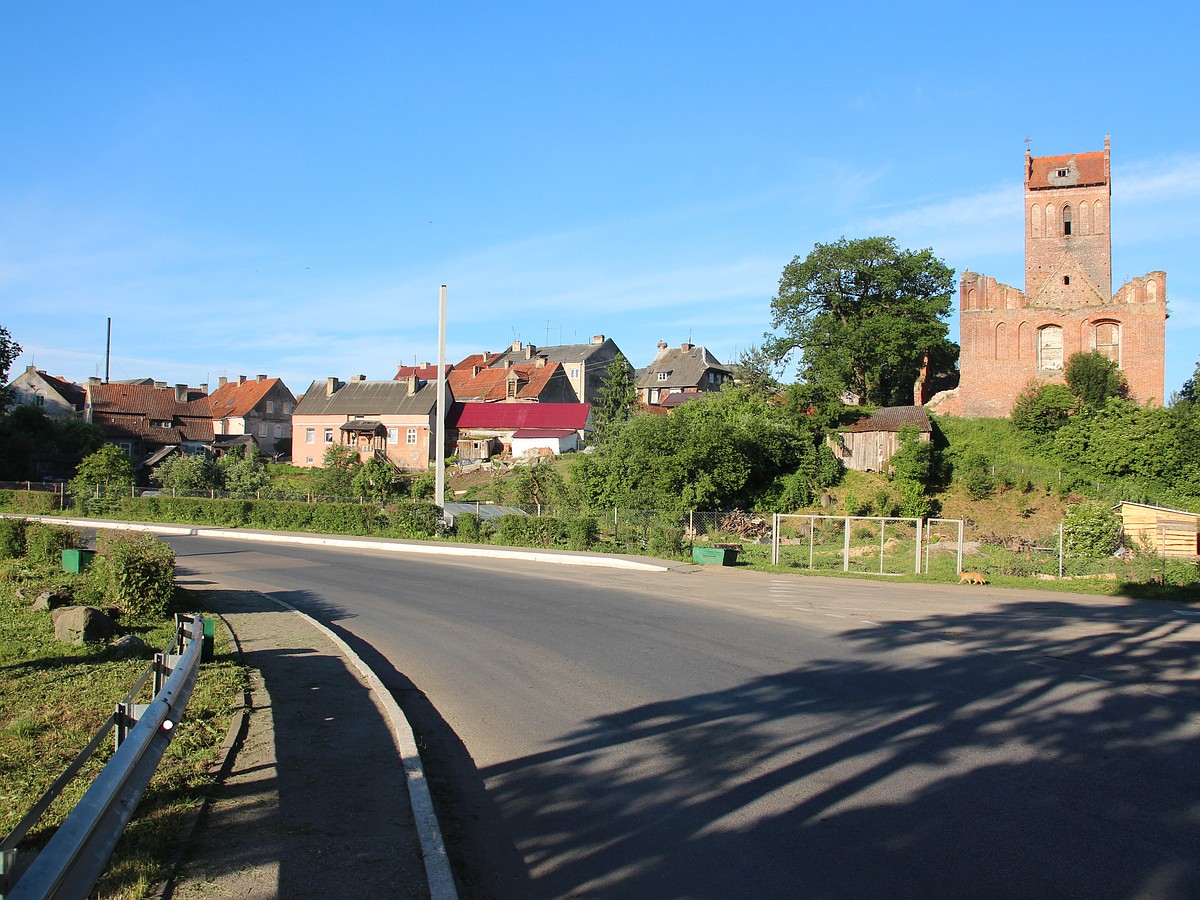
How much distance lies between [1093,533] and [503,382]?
61.2 metres

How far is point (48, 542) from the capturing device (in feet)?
67.4

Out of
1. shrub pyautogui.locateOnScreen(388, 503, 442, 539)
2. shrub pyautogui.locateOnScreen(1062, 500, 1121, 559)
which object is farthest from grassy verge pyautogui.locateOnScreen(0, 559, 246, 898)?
shrub pyautogui.locateOnScreen(1062, 500, 1121, 559)

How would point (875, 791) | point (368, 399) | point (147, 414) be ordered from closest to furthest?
point (875, 791) < point (368, 399) < point (147, 414)

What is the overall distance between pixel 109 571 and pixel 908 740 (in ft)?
40.4

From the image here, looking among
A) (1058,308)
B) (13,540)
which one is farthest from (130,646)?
(1058,308)

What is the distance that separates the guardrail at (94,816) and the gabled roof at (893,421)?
4030 cm

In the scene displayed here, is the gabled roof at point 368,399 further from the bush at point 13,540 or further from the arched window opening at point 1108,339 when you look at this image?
the bush at point 13,540

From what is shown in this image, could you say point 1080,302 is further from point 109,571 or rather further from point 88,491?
point 88,491

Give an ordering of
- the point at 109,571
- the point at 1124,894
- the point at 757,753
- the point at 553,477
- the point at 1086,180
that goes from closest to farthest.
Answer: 1. the point at 1124,894
2. the point at 757,753
3. the point at 109,571
4. the point at 553,477
5. the point at 1086,180

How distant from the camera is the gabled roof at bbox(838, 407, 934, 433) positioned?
42.6 meters

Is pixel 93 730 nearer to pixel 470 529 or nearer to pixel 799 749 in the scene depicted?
pixel 799 749

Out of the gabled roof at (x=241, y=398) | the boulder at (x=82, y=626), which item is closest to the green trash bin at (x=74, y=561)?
the boulder at (x=82, y=626)

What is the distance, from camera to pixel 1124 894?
191 inches

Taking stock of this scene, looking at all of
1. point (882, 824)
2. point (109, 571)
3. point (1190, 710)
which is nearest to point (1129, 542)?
point (1190, 710)
